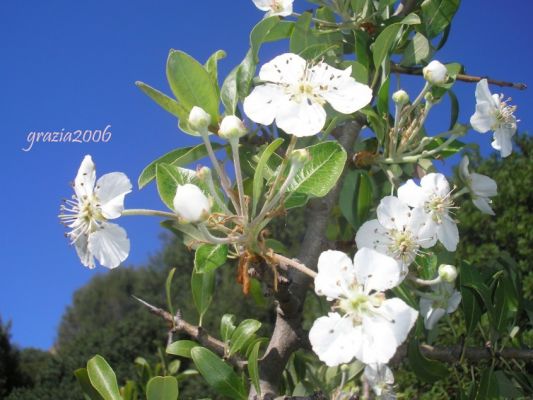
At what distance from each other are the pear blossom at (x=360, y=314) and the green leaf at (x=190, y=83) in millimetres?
434

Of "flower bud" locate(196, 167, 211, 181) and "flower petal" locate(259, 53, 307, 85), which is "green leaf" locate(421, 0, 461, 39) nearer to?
"flower petal" locate(259, 53, 307, 85)

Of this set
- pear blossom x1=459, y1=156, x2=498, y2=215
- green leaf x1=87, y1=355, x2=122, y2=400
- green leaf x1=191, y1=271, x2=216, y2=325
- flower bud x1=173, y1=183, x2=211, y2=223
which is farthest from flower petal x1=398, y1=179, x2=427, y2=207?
green leaf x1=87, y1=355, x2=122, y2=400

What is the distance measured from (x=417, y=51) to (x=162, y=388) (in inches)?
39.7

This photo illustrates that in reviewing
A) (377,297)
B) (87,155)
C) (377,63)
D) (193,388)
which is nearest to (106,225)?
(87,155)

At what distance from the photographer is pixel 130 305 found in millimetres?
16609

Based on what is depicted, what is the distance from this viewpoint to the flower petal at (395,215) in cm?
120

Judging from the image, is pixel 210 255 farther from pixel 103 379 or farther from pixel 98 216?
pixel 103 379

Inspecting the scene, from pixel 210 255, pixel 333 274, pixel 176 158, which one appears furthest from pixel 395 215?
pixel 176 158

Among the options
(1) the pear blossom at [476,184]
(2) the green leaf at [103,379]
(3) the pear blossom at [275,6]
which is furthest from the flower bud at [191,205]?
(1) the pear blossom at [476,184]

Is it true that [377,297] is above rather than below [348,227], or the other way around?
below

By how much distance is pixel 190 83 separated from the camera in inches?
48.1

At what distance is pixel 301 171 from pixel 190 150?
0.27 m

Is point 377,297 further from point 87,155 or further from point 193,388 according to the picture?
point 193,388

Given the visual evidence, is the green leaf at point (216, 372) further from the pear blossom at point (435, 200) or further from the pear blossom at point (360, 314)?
the pear blossom at point (435, 200)
